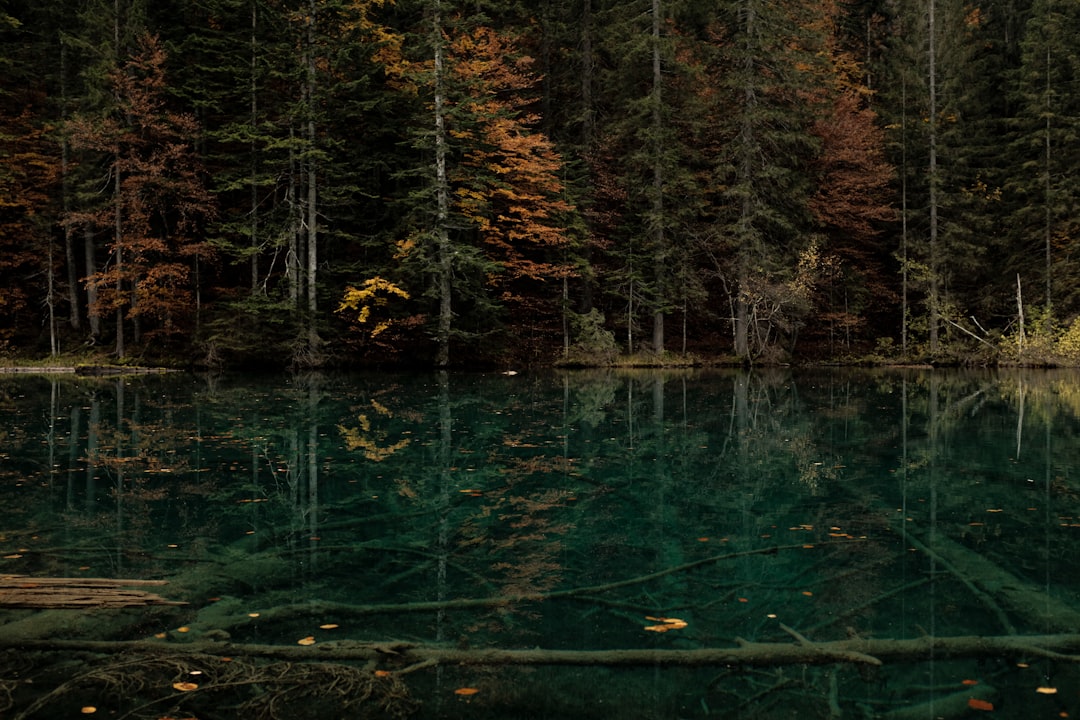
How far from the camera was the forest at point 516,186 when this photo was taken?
85.0ft

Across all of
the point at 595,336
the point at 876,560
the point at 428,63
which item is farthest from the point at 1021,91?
the point at 876,560

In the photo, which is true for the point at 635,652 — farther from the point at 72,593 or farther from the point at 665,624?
the point at 72,593

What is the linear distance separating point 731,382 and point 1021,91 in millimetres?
19337

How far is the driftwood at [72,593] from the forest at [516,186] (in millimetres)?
20465

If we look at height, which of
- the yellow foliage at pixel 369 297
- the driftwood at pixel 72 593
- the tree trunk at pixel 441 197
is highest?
the tree trunk at pixel 441 197

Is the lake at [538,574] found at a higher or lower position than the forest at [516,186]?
lower

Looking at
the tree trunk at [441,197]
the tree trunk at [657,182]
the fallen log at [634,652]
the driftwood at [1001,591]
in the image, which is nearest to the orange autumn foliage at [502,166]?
the tree trunk at [441,197]

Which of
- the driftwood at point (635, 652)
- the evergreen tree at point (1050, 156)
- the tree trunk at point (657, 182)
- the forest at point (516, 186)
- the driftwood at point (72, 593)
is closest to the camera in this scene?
the driftwood at point (635, 652)

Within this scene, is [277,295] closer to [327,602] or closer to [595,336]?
[595,336]

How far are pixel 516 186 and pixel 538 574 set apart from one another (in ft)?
80.1

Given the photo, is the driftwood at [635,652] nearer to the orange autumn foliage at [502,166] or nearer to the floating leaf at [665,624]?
the floating leaf at [665,624]

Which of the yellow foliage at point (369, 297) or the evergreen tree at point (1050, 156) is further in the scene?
the evergreen tree at point (1050, 156)

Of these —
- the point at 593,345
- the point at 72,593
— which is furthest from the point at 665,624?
the point at 593,345

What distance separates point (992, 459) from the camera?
31.2ft
